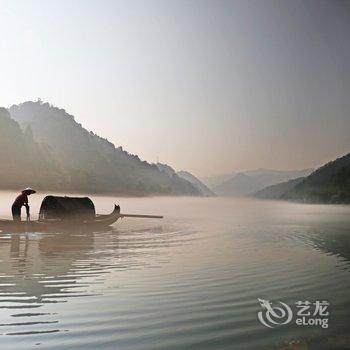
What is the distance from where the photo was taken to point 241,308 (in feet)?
44.6

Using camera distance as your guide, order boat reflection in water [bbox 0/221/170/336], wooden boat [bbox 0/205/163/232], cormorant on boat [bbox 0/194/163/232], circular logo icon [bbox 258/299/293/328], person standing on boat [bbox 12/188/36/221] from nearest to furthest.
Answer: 1. boat reflection in water [bbox 0/221/170/336]
2. circular logo icon [bbox 258/299/293/328]
3. wooden boat [bbox 0/205/163/232]
4. person standing on boat [bbox 12/188/36/221]
5. cormorant on boat [bbox 0/194/163/232]

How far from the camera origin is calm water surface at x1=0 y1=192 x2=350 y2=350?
10453 mm

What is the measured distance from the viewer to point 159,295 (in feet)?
49.2

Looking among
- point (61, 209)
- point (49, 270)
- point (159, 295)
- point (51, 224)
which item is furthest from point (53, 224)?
point (159, 295)

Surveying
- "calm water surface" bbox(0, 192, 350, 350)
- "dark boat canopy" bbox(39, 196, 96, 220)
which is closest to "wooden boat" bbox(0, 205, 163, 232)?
"dark boat canopy" bbox(39, 196, 96, 220)

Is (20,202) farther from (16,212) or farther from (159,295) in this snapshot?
(159,295)

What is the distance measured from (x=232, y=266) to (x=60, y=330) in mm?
13500

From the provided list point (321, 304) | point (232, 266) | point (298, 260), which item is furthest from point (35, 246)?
point (321, 304)

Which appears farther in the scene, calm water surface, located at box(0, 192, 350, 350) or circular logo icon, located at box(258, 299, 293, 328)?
circular logo icon, located at box(258, 299, 293, 328)

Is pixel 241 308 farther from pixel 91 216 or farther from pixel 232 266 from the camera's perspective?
pixel 91 216

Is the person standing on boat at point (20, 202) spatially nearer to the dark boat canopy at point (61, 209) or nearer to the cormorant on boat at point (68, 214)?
the cormorant on boat at point (68, 214)

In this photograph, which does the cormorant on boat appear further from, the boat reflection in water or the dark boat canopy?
the boat reflection in water

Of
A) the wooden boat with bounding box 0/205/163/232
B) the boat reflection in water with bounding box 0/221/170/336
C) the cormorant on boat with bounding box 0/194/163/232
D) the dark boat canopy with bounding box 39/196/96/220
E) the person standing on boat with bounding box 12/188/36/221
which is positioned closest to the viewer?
the boat reflection in water with bounding box 0/221/170/336

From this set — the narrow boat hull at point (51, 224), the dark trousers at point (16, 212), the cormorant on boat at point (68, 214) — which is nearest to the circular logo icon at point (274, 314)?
the narrow boat hull at point (51, 224)
